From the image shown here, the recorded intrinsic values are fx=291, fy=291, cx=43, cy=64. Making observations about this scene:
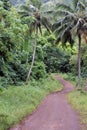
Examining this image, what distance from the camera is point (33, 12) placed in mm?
30297

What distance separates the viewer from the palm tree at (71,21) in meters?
27.5

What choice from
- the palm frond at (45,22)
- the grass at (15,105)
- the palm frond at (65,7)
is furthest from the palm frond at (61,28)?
the grass at (15,105)

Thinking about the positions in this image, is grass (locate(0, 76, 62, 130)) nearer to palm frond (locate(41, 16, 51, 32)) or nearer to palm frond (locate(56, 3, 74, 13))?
palm frond (locate(56, 3, 74, 13))

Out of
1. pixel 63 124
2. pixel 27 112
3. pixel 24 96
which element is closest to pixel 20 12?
pixel 24 96

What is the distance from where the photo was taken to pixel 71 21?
28.3 metres

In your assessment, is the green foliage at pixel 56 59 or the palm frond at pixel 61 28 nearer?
the palm frond at pixel 61 28

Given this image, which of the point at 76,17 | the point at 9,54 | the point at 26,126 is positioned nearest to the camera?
the point at 26,126

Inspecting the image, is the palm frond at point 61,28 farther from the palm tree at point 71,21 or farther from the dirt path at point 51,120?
the dirt path at point 51,120

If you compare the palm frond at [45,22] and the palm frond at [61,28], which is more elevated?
the palm frond at [45,22]

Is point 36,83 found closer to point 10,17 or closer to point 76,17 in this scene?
point 76,17

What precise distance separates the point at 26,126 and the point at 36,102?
21.4 ft

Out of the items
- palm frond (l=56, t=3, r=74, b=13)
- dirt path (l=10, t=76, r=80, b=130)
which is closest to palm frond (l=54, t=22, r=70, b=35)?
palm frond (l=56, t=3, r=74, b=13)

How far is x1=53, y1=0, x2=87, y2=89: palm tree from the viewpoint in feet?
90.2

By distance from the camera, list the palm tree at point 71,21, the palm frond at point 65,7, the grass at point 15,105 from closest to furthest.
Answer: the grass at point 15,105, the palm tree at point 71,21, the palm frond at point 65,7
